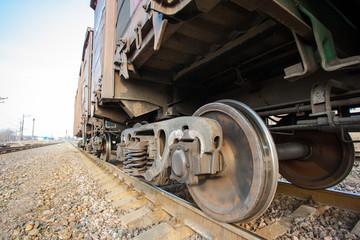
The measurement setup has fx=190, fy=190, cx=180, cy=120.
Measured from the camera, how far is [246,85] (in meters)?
2.23

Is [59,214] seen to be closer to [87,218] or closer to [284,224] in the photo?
[87,218]

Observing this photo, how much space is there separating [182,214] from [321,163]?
6.71 ft

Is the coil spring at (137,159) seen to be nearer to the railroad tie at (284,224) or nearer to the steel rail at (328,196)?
the railroad tie at (284,224)

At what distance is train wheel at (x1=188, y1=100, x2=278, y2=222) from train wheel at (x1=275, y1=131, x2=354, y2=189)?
1605mm

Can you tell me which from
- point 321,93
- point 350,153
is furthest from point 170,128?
point 350,153

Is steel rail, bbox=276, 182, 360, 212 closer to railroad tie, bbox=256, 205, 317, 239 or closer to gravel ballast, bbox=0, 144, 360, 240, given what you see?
gravel ballast, bbox=0, 144, 360, 240

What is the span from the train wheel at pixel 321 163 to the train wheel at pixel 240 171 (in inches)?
63.2

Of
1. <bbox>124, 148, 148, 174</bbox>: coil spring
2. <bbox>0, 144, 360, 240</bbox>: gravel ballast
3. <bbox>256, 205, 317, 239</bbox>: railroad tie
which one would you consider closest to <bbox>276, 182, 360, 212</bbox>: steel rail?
<bbox>0, 144, 360, 240</bbox>: gravel ballast

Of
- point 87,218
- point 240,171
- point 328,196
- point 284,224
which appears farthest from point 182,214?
point 328,196

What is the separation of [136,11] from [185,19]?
135 centimetres

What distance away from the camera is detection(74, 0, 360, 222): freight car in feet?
4.47

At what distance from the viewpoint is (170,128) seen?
2.06 metres

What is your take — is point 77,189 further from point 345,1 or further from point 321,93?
point 345,1

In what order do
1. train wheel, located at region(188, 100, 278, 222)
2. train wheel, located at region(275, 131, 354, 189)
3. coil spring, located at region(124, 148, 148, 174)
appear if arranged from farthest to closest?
coil spring, located at region(124, 148, 148, 174) < train wheel, located at region(275, 131, 354, 189) < train wheel, located at region(188, 100, 278, 222)
